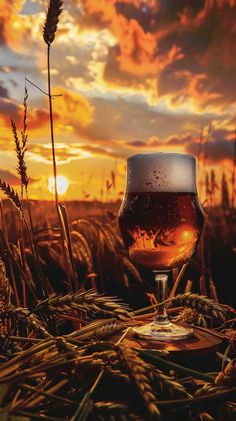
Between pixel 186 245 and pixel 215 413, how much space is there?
697mm

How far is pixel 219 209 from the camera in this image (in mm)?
5910

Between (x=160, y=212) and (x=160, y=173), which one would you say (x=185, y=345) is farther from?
(x=160, y=173)

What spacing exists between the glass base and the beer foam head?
44 cm

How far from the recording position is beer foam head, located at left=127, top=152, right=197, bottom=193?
5.91 ft

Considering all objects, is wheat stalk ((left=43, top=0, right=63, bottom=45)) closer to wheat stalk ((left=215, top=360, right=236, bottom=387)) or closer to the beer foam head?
the beer foam head

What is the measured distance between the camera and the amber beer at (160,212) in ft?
5.79

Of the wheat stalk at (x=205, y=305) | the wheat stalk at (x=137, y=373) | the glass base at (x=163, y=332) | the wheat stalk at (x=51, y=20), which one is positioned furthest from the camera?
the wheat stalk at (x=51, y=20)

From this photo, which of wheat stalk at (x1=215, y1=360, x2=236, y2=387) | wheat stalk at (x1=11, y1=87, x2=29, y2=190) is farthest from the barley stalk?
wheat stalk at (x1=215, y1=360, x2=236, y2=387)

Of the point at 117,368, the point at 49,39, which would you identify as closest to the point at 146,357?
the point at 117,368

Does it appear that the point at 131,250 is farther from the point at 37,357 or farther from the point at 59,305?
the point at 37,357

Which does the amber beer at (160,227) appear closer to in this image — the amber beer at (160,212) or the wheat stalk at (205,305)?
the amber beer at (160,212)

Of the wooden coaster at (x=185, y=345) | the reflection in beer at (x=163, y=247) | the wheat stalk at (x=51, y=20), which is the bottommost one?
the wooden coaster at (x=185, y=345)

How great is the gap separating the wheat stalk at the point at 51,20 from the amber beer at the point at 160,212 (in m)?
0.48

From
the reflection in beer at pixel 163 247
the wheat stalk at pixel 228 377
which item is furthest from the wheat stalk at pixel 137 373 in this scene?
the reflection in beer at pixel 163 247
